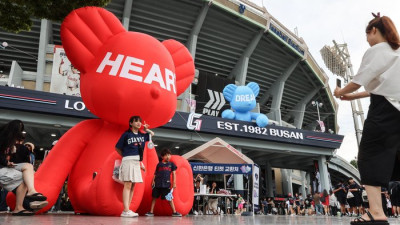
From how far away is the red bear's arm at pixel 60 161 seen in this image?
179 inches

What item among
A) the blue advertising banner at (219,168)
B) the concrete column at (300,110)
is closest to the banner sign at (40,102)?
the blue advertising banner at (219,168)

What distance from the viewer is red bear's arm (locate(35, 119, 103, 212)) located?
14.9 ft

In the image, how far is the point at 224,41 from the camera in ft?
71.5

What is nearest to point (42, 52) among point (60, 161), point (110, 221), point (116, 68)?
point (60, 161)

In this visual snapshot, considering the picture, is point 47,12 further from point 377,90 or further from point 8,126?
point 377,90

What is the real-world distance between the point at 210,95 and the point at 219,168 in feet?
34.5

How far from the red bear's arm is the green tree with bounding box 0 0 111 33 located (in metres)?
2.33

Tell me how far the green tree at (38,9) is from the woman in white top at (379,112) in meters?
5.01

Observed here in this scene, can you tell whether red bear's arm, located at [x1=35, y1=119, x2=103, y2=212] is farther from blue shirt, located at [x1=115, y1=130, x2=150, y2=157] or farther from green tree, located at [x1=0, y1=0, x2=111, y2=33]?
green tree, located at [x1=0, y1=0, x2=111, y2=33]

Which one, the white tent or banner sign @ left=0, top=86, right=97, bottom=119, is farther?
banner sign @ left=0, top=86, right=97, bottom=119

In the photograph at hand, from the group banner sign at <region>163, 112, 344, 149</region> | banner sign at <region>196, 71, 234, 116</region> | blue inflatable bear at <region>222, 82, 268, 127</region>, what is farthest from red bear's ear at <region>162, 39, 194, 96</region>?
banner sign at <region>196, 71, 234, 116</region>

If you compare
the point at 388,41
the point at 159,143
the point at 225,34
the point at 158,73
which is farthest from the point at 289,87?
the point at 388,41

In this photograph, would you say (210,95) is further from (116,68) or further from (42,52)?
(116,68)

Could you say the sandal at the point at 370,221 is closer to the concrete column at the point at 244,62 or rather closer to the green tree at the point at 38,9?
the green tree at the point at 38,9
